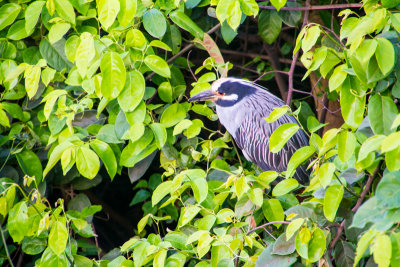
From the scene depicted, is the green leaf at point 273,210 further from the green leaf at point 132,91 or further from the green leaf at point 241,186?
the green leaf at point 132,91

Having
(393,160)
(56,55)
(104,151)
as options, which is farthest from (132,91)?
(393,160)

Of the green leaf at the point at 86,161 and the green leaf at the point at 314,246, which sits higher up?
the green leaf at the point at 314,246

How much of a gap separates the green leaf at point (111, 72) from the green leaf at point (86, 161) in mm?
225

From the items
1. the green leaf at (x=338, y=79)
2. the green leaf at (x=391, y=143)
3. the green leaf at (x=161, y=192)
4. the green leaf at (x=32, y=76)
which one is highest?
the green leaf at (x=391, y=143)

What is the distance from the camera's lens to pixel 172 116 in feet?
6.16

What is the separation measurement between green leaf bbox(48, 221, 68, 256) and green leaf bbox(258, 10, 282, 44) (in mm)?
1130

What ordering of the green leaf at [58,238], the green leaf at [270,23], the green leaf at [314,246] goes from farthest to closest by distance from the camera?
the green leaf at [270,23] → the green leaf at [58,238] → the green leaf at [314,246]

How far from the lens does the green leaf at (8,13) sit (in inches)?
75.7

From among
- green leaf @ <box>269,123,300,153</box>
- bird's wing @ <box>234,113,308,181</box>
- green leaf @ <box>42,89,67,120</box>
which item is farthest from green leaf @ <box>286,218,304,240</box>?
bird's wing @ <box>234,113,308,181</box>

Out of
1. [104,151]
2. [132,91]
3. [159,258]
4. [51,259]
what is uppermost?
[132,91]

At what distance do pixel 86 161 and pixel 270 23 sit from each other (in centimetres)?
99

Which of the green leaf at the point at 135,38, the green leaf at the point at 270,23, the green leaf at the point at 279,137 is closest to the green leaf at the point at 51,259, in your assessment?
the green leaf at the point at 135,38

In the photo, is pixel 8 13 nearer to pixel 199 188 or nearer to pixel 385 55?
pixel 199 188

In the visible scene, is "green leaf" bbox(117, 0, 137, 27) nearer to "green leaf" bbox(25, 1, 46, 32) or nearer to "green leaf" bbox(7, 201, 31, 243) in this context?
"green leaf" bbox(25, 1, 46, 32)
